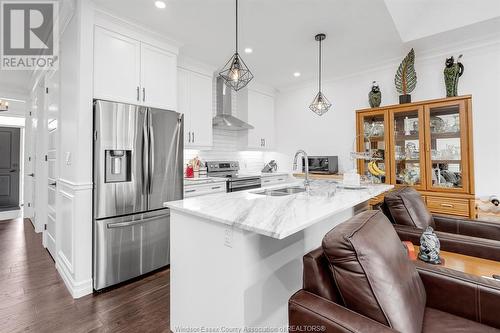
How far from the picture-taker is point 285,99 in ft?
17.0

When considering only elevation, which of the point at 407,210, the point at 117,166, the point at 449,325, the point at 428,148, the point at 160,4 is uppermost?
the point at 160,4

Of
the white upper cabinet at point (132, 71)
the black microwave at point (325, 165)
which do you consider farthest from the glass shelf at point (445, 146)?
the white upper cabinet at point (132, 71)

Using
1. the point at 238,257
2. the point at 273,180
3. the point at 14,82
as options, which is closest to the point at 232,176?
the point at 273,180

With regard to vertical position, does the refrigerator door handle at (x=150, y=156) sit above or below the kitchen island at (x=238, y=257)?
above

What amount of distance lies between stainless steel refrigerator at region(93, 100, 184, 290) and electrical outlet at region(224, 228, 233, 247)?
1.59 metres

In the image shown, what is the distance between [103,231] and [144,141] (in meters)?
0.95

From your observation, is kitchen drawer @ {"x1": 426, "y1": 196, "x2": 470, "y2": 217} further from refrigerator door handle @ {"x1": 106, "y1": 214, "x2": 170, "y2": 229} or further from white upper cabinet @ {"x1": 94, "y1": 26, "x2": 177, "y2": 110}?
white upper cabinet @ {"x1": 94, "y1": 26, "x2": 177, "y2": 110}

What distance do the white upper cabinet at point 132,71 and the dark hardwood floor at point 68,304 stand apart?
189cm

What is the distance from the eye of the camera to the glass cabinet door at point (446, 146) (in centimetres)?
293

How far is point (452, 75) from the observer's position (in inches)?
119

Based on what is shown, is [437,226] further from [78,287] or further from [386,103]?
[78,287]

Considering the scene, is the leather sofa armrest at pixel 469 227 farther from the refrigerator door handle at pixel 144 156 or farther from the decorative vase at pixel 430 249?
the refrigerator door handle at pixel 144 156

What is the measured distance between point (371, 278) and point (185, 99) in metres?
3.31

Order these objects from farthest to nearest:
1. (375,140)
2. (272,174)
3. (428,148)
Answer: (272,174), (375,140), (428,148)
